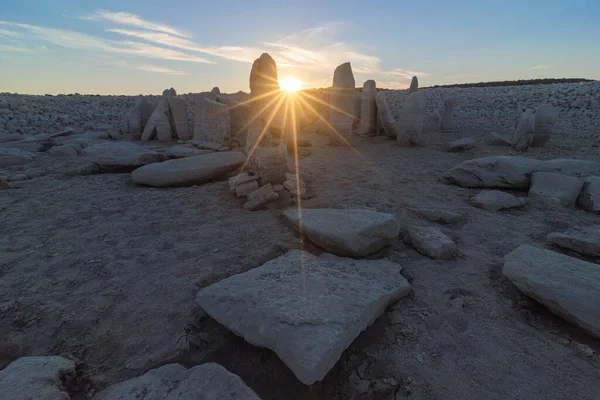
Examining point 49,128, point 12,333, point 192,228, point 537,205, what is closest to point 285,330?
point 12,333

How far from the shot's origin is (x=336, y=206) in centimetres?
402

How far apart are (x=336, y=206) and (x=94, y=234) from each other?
285 centimetres

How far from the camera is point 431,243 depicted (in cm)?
291

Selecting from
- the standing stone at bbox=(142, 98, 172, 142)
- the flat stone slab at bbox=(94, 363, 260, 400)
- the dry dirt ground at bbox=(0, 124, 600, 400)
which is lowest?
the dry dirt ground at bbox=(0, 124, 600, 400)

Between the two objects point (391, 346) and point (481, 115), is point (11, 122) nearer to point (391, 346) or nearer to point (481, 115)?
point (391, 346)

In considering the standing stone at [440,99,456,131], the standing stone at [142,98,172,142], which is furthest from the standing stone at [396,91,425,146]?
the standing stone at [142,98,172,142]

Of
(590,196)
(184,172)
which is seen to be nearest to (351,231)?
(184,172)

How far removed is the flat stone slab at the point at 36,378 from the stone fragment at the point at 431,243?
2.78 m

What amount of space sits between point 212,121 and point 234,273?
20.9 ft

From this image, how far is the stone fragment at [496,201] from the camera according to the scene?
3963mm

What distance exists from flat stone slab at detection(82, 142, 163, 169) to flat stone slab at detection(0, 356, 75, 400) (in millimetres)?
4744

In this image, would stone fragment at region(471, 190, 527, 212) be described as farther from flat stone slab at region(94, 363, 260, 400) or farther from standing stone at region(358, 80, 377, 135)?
standing stone at region(358, 80, 377, 135)

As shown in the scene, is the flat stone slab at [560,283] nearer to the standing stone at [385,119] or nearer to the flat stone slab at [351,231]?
the flat stone slab at [351,231]

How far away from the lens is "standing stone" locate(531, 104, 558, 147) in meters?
7.23
